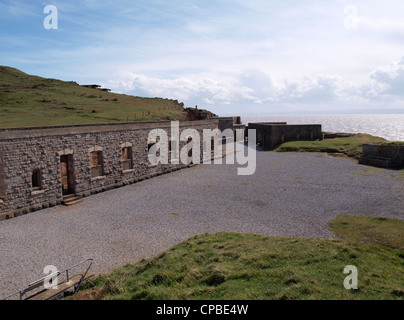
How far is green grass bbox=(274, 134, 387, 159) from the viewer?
33.8 meters

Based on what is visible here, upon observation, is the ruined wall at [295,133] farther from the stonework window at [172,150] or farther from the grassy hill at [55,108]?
the stonework window at [172,150]

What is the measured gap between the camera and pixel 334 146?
120ft

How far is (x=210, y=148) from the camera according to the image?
3234 centimetres

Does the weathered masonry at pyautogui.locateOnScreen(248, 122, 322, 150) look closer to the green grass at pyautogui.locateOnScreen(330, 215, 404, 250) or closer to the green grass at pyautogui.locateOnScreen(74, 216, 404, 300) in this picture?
the green grass at pyautogui.locateOnScreen(330, 215, 404, 250)

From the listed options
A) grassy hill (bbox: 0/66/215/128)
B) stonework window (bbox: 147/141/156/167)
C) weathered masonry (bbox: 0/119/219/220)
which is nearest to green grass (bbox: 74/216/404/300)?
weathered masonry (bbox: 0/119/219/220)

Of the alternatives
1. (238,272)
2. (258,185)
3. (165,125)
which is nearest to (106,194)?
(165,125)

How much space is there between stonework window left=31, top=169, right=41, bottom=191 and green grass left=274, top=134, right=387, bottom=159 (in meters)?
28.3

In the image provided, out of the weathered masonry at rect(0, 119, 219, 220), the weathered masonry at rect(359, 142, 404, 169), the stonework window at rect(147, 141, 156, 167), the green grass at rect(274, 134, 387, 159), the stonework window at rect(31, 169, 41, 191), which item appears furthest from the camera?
the green grass at rect(274, 134, 387, 159)

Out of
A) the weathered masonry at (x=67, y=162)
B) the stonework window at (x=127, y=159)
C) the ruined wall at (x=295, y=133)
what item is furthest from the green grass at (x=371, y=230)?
the ruined wall at (x=295, y=133)

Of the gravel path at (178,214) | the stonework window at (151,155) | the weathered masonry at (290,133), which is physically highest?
the weathered masonry at (290,133)

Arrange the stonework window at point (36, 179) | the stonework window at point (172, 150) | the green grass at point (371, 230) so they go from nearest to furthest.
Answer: the green grass at point (371, 230) < the stonework window at point (36, 179) < the stonework window at point (172, 150)

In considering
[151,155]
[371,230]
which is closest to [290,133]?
[151,155]

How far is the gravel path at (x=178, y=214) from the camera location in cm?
1161

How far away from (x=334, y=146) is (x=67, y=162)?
2962 centimetres
